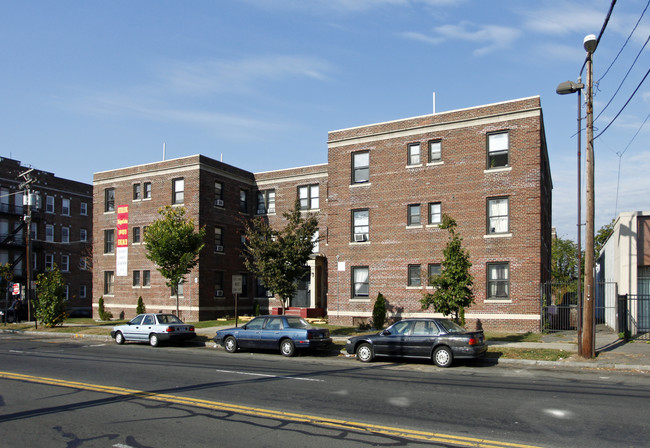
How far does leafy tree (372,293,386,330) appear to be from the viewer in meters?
26.7

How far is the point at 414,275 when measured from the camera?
2758 centimetres

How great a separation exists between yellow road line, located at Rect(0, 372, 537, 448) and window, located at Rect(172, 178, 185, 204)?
23.7m

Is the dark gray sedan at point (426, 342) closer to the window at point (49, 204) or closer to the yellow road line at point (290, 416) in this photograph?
the yellow road line at point (290, 416)

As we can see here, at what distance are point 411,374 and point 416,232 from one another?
13472 millimetres

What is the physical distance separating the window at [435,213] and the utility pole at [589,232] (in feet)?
35.2

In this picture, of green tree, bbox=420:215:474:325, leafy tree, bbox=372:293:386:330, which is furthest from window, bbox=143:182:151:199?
green tree, bbox=420:215:474:325

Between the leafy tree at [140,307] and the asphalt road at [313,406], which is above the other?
the asphalt road at [313,406]

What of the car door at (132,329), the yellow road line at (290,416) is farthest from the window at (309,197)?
the yellow road line at (290,416)

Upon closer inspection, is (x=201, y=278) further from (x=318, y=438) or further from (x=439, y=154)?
(x=318, y=438)

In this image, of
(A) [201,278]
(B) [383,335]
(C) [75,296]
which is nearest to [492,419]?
(B) [383,335]

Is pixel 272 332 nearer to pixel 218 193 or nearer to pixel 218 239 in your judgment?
pixel 218 239

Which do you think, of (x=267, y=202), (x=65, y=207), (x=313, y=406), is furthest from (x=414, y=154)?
(x=65, y=207)

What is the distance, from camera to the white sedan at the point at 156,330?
22906 mm

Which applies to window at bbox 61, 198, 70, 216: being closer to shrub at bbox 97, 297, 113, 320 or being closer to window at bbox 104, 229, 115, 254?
window at bbox 104, 229, 115, 254
